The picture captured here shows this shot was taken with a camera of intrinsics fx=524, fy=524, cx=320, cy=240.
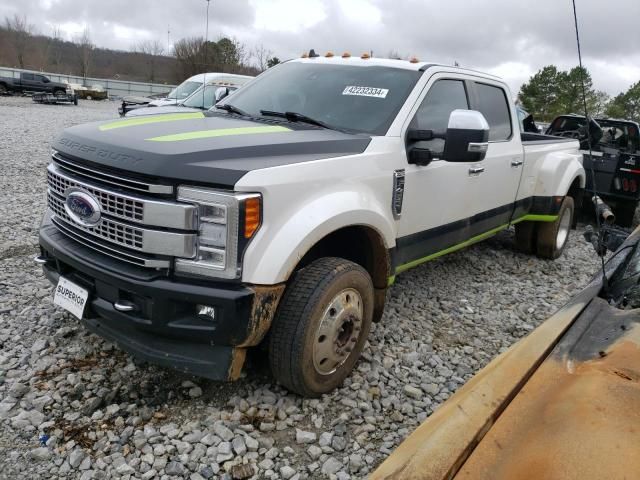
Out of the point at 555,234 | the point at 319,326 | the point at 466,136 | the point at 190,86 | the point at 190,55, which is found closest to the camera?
the point at 319,326

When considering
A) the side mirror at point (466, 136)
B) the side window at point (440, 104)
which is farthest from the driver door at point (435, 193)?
the side mirror at point (466, 136)

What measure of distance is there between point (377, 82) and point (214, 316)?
2126 millimetres

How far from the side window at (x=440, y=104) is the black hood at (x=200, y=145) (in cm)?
65

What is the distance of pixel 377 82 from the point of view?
3.69 meters

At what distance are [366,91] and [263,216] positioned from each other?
160 centimetres

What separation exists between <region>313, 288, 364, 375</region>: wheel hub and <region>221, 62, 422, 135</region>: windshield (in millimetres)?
1102

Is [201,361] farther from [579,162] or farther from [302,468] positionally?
[579,162]

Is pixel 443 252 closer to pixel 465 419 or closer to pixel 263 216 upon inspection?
pixel 263 216

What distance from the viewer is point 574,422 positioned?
137 centimetres

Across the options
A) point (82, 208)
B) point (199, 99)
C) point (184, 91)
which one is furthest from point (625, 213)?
point (184, 91)

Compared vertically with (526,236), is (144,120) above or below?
above

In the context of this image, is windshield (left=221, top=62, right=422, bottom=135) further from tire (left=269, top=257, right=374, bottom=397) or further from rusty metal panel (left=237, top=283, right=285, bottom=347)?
rusty metal panel (left=237, top=283, right=285, bottom=347)

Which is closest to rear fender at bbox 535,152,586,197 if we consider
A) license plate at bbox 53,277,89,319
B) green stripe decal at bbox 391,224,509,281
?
green stripe decal at bbox 391,224,509,281

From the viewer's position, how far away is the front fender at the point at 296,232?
8.07ft
